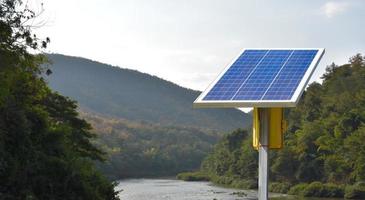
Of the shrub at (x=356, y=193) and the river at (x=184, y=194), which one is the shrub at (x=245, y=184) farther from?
the shrub at (x=356, y=193)

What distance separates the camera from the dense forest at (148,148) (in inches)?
4090

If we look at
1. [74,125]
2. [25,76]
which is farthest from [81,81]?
[25,76]

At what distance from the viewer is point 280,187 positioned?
6031 centimetres

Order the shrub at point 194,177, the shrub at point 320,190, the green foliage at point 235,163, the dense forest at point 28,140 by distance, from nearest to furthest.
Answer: the dense forest at point 28,140, the shrub at point 320,190, the green foliage at point 235,163, the shrub at point 194,177

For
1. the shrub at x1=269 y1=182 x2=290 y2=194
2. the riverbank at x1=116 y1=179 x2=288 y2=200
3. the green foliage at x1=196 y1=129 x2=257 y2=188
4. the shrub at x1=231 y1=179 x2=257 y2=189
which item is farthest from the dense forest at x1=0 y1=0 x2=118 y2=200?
the green foliage at x1=196 y1=129 x2=257 y2=188

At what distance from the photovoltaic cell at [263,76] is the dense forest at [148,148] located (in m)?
76.0

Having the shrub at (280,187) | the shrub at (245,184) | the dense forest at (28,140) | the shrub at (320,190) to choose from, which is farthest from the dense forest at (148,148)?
the dense forest at (28,140)

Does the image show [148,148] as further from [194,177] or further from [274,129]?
[274,129]

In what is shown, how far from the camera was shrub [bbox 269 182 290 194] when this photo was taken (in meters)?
59.5

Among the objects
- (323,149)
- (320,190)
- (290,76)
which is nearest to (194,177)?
(323,149)

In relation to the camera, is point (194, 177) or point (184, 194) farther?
point (194, 177)

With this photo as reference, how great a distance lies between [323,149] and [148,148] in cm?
7017

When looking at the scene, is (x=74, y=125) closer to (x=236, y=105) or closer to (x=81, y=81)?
(x=236, y=105)

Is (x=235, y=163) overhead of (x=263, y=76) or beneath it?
overhead
